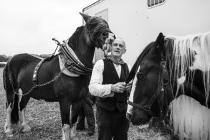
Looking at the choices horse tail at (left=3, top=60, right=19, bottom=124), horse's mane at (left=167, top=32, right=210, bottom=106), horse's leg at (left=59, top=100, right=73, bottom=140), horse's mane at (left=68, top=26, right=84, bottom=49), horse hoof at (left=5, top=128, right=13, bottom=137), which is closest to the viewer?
A: horse's mane at (left=167, top=32, right=210, bottom=106)

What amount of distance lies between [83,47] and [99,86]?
1440 millimetres

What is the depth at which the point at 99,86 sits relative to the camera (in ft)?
7.97

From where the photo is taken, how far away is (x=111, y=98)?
8.38ft

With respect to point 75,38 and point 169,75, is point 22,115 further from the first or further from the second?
point 169,75

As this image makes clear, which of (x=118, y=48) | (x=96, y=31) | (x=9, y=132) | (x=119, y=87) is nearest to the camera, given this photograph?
(x=119, y=87)

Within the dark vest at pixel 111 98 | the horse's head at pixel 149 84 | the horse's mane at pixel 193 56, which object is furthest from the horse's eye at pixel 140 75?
the dark vest at pixel 111 98

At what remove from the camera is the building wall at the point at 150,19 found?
13.8ft

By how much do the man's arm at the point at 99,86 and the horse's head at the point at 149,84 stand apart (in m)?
0.45

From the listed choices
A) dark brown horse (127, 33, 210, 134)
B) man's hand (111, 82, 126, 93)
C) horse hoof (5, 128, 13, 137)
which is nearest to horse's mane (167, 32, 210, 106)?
dark brown horse (127, 33, 210, 134)

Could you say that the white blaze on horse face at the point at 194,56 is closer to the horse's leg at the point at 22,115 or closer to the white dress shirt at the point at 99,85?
the white dress shirt at the point at 99,85

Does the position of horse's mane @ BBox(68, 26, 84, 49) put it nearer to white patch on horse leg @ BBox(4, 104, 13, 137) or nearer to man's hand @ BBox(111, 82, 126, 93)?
man's hand @ BBox(111, 82, 126, 93)

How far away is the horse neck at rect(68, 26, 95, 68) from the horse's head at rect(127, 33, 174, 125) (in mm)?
1835

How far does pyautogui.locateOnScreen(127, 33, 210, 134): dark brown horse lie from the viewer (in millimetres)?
1796

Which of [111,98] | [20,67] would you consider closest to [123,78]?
[111,98]
